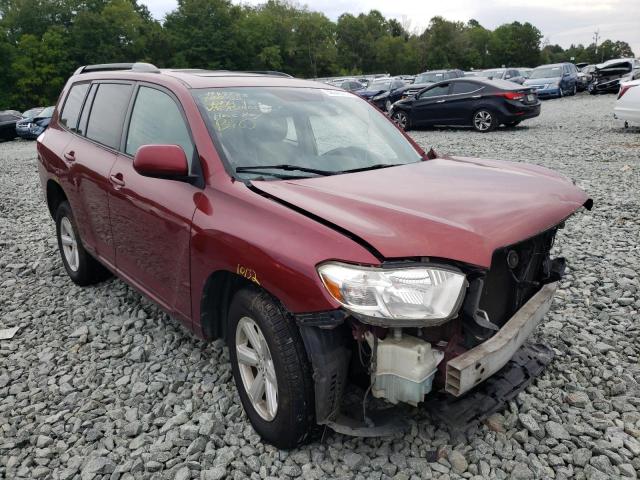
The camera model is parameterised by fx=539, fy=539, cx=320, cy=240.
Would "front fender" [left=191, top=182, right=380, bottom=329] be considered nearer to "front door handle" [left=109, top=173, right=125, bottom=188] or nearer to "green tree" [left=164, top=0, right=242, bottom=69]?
"front door handle" [left=109, top=173, right=125, bottom=188]

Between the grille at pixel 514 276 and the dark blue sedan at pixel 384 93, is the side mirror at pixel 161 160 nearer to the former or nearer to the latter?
the grille at pixel 514 276

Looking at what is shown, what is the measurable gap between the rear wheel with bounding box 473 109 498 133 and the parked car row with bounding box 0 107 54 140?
16839mm

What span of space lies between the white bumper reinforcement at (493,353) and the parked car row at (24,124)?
914 inches

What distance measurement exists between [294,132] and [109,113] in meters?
1.72

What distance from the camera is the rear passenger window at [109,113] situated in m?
3.91

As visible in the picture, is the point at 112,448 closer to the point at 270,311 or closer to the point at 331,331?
the point at 270,311

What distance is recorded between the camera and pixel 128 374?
351cm

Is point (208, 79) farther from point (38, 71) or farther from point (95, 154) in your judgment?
point (38, 71)

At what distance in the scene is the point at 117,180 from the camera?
12.0ft

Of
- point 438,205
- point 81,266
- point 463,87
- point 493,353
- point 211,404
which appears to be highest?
point 463,87

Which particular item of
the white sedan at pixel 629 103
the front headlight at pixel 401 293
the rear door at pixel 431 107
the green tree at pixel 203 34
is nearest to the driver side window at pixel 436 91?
the rear door at pixel 431 107

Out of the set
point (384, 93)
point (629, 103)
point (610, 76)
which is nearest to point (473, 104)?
point (629, 103)

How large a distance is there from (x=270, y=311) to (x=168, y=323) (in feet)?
6.45

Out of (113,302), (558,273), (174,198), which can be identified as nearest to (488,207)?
(558,273)
